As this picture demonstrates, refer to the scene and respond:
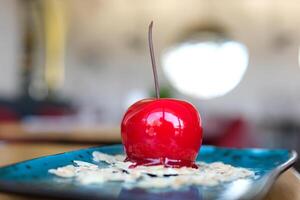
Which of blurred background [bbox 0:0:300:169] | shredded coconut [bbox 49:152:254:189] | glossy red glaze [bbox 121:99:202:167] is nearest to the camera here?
shredded coconut [bbox 49:152:254:189]

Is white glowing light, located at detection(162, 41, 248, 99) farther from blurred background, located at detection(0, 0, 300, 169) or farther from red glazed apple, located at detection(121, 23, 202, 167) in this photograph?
red glazed apple, located at detection(121, 23, 202, 167)

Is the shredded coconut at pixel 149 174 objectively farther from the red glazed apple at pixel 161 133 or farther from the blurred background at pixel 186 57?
the blurred background at pixel 186 57

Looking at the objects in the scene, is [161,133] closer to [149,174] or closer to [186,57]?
[149,174]

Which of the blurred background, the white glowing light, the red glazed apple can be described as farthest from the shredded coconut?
the white glowing light

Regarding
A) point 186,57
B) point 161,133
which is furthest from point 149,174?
point 186,57

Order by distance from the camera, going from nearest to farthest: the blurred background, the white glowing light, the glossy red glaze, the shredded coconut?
1. the shredded coconut
2. the glossy red glaze
3. the blurred background
4. the white glowing light

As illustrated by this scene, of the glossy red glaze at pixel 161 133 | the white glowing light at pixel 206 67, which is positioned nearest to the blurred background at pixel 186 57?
the white glowing light at pixel 206 67

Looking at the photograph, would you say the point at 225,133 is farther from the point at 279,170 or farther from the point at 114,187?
the point at 114,187
